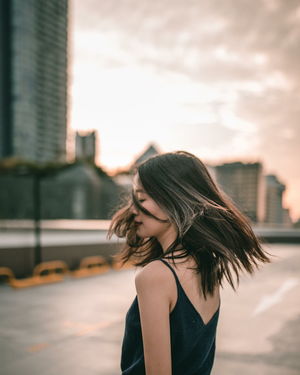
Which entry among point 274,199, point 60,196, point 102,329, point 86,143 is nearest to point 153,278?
point 102,329

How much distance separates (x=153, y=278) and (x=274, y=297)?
852cm

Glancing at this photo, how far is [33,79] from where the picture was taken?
121562 millimetres

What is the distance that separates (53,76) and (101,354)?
137m

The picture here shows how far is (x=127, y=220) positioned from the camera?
1784 mm

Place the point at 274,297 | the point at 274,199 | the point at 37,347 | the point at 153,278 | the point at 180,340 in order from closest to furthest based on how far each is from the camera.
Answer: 1. the point at 153,278
2. the point at 180,340
3. the point at 37,347
4. the point at 274,297
5. the point at 274,199

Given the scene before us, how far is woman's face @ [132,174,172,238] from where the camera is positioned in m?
1.40

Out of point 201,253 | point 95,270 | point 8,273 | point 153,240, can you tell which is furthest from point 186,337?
point 95,270

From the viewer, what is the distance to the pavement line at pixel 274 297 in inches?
311

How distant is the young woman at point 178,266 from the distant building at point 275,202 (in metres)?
34.8

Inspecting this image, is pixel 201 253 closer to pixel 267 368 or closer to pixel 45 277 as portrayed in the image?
pixel 267 368

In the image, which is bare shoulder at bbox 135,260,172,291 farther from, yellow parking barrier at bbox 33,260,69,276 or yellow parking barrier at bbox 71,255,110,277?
yellow parking barrier at bbox 71,255,110,277

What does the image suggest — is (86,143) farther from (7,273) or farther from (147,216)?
(147,216)

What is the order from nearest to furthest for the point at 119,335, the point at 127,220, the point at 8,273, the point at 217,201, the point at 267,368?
the point at 217,201 < the point at 127,220 < the point at 267,368 < the point at 119,335 < the point at 8,273

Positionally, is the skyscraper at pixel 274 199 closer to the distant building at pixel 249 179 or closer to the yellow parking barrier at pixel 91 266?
the distant building at pixel 249 179
